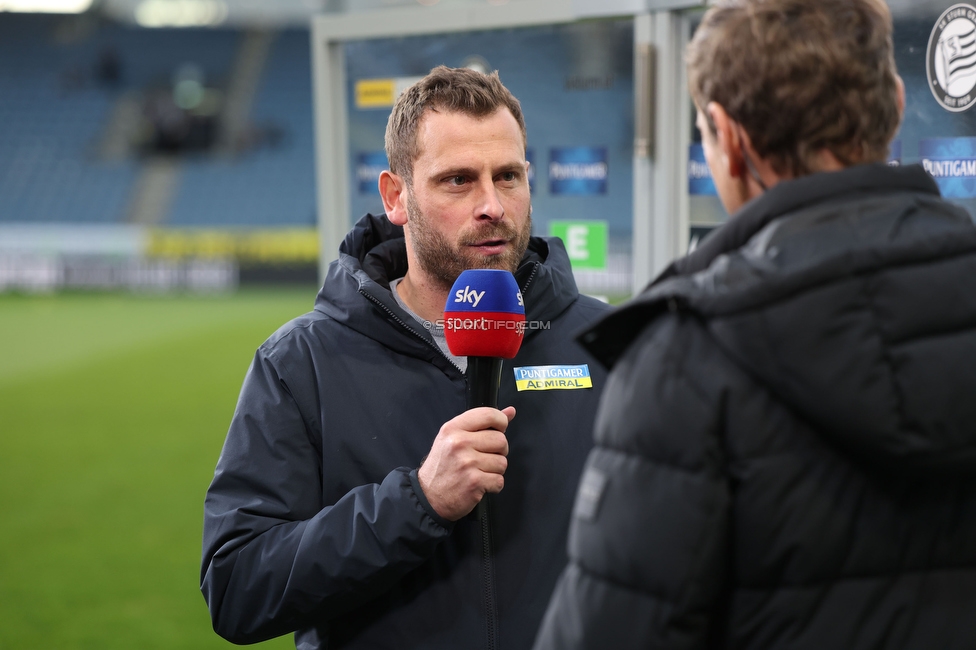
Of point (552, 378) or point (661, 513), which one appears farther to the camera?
point (552, 378)

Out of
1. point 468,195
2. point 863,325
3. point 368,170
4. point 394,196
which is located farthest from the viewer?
point 368,170

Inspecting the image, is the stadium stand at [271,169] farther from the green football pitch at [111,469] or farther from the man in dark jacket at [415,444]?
the man in dark jacket at [415,444]

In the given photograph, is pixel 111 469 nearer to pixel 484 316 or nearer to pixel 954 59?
pixel 484 316

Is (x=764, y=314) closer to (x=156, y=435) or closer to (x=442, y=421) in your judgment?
(x=442, y=421)

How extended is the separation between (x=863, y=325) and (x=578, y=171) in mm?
2204

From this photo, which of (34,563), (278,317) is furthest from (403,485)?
(278,317)

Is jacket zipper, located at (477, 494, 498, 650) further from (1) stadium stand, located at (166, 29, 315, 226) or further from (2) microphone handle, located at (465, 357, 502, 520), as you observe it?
(1) stadium stand, located at (166, 29, 315, 226)

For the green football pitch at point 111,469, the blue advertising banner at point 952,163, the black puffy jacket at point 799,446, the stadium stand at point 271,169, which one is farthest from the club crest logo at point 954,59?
the stadium stand at point 271,169

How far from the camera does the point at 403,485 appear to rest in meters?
1.58

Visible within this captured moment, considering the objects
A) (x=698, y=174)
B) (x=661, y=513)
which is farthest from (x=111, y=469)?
(x=661, y=513)

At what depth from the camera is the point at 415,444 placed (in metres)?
1.79

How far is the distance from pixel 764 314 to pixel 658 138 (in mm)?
1928

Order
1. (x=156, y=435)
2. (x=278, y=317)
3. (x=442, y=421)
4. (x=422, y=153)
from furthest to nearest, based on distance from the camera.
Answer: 1. (x=278, y=317)
2. (x=156, y=435)
3. (x=422, y=153)
4. (x=442, y=421)

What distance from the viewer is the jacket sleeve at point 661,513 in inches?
37.5
